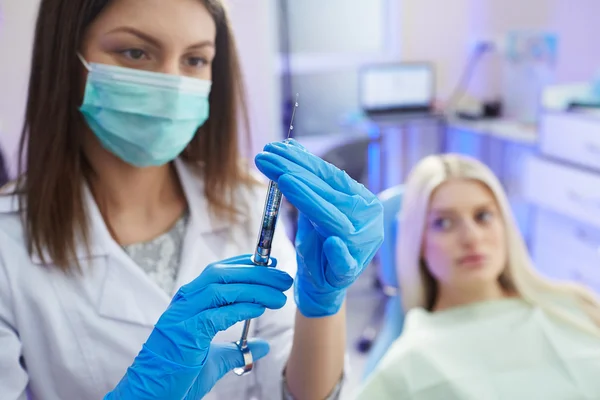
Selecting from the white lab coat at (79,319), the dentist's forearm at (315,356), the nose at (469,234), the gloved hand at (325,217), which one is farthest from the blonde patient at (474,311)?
the gloved hand at (325,217)

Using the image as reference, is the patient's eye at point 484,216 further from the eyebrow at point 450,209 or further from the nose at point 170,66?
the nose at point 170,66

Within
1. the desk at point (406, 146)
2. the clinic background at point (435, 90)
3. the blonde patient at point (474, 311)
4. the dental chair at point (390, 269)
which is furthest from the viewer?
the desk at point (406, 146)

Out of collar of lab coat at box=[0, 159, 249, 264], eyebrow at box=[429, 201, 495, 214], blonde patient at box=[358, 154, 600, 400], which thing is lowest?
blonde patient at box=[358, 154, 600, 400]

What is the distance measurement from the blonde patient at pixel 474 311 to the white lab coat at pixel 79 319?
18.4 inches

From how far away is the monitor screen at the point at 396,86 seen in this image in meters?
3.66

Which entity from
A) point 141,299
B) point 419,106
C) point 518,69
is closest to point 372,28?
point 419,106

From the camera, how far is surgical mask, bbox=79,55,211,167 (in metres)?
0.95

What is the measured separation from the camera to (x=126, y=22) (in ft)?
2.99

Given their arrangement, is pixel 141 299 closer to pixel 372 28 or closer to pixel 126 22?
pixel 126 22

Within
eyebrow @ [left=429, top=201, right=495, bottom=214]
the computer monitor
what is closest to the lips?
eyebrow @ [left=429, top=201, right=495, bottom=214]

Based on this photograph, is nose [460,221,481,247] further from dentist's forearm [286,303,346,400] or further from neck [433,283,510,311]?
dentist's forearm [286,303,346,400]

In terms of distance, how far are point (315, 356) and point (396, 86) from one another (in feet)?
9.88

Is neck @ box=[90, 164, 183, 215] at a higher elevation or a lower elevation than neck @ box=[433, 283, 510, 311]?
higher

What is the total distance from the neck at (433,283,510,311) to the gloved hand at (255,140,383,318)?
2.46 feet
